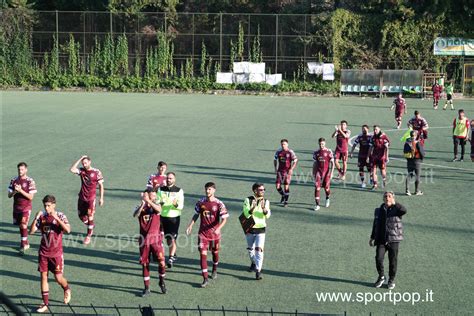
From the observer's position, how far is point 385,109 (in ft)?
148

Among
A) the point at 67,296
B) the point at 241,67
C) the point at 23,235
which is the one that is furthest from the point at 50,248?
the point at 241,67

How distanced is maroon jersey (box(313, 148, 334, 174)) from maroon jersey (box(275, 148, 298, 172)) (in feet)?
2.02

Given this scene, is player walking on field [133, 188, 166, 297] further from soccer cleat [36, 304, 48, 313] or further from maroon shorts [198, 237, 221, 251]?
soccer cleat [36, 304, 48, 313]

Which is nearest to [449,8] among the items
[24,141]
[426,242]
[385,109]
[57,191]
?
[426,242]

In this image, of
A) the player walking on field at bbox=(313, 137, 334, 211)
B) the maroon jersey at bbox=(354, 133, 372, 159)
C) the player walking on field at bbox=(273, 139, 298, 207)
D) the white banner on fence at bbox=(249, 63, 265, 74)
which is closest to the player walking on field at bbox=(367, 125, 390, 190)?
the maroon jersey at bbox=(354, 133, 372, 159)

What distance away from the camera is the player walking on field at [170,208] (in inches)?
500

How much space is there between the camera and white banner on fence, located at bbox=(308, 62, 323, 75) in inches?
2347

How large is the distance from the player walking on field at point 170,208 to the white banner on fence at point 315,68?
48231 mm

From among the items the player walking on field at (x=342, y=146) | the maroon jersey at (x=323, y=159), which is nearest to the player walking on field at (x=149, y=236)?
the maroon jersey at (x=323, y=159)

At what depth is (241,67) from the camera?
199 ft

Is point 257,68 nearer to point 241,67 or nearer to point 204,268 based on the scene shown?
point 241,67

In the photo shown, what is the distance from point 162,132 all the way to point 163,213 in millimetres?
19378

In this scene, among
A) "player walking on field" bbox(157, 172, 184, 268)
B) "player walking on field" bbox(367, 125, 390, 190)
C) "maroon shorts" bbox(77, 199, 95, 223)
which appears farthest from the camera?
"player walking on field" bbox(367, 125, 390, 190)

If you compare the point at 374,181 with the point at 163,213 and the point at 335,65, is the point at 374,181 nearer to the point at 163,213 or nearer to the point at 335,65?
the point at 163,213
